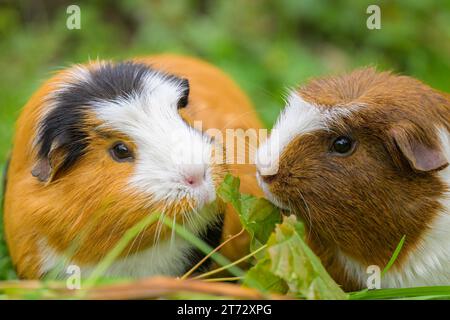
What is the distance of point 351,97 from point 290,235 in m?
0.69

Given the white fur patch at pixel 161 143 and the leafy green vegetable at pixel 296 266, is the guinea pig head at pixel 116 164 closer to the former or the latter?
the white fur patch at pixel 161 143

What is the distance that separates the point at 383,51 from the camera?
673 cm

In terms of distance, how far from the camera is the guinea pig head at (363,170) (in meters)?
2.92

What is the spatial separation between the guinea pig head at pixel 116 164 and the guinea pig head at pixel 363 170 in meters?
0.31

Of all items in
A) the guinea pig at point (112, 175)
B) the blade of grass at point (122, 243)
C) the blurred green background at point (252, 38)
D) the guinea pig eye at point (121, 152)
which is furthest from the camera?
the blurred green background at point (252, 38)

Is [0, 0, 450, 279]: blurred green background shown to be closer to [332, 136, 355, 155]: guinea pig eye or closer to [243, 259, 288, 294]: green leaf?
[332, 136, 355, 155]: guinea pig eye

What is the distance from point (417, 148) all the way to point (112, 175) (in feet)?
4.00

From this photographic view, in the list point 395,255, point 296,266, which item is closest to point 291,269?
point 296,266

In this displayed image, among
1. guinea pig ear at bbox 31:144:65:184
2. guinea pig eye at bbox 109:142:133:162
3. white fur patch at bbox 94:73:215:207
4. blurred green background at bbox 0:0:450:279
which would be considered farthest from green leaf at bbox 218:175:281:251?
blurred green background at bbox 0:0:450:279

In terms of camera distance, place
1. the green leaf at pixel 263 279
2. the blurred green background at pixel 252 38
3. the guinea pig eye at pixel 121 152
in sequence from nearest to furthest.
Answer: the green leaf at pixel 263 279 → the guinea pig eye at pixel 121 152 → the blurred green background at pixel 252 38

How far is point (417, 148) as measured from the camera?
2.91 metres

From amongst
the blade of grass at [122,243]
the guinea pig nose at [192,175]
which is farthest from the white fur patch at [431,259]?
the blade of grass at [122,243]

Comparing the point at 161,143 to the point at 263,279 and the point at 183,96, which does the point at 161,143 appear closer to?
the point at 183,96

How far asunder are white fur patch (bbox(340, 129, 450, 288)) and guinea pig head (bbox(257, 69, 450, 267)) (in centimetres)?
2
